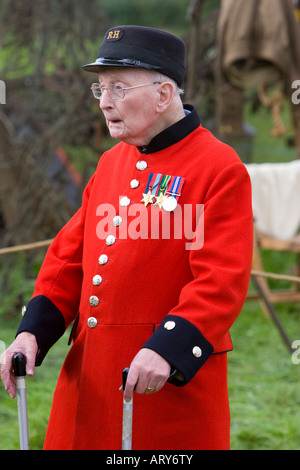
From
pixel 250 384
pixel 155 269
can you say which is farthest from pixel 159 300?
pixel 250 384

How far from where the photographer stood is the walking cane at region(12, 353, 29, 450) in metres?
1.76

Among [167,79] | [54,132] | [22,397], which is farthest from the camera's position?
[54,132]

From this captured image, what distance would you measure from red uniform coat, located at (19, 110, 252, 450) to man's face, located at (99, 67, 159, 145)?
0.10 meters

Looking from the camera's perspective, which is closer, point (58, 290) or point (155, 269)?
point (155, 269)

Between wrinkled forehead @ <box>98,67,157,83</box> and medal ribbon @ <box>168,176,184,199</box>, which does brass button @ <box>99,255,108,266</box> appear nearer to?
medal ribbon @ <box>168,176,184,199</box>

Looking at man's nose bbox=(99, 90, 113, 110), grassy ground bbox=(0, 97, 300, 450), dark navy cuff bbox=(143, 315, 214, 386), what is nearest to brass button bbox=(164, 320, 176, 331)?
dark navy cuff bbox=(143, 315, 214, 386)

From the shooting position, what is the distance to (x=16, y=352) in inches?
74.6

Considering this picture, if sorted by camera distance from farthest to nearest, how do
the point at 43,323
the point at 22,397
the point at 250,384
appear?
the point at 250,384, the point at 43,323, the point at 22,397

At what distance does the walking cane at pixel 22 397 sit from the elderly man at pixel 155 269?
40mm

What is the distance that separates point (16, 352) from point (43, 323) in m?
0.14

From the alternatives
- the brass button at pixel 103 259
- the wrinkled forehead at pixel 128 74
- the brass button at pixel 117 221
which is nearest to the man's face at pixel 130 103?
the wrinkled forehead at pixel 128 74

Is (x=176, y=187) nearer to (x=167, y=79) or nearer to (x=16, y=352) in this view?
(x=167, y=79)

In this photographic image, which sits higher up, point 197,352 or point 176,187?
point 176,187

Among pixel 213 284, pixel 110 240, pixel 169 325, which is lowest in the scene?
pixel 169 325
